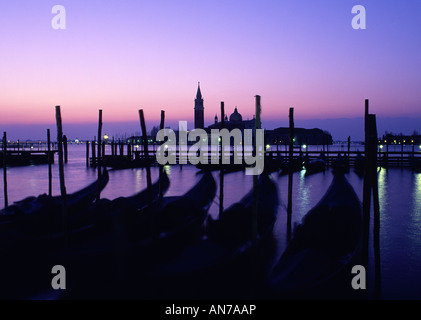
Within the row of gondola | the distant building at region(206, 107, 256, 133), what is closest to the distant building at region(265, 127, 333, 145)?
the distant building at region(206, 107, 256, 133)

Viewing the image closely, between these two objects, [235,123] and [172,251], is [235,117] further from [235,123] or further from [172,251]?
[172,251]

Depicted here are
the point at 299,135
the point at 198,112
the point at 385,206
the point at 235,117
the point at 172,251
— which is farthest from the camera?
the point at 299,135

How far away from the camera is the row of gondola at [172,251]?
429cm

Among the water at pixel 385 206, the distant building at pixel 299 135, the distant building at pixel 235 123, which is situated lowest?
the water at pixel 385 206

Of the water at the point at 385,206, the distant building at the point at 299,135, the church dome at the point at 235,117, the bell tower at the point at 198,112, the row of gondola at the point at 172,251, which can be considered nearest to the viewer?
the row of gondola at the point at 172,251

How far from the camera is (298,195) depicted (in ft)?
42.6

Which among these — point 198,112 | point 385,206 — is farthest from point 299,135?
point 385,206

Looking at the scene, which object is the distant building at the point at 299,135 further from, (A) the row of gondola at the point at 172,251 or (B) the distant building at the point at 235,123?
(A) the row of gondola at the point at 172,251

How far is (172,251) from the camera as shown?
20.2 ft

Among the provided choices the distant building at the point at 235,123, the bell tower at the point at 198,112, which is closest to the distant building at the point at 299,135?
the distant building at the point at 235,123

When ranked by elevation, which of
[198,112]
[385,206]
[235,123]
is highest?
[198,112]

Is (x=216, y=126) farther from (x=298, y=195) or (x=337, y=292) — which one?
(x=337, y=292)

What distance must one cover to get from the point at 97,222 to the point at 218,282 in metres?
2.54

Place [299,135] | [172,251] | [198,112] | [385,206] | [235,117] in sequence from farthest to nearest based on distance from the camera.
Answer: [299,135] → [235,117] → [198,112] → [385,206] → [172,251]
